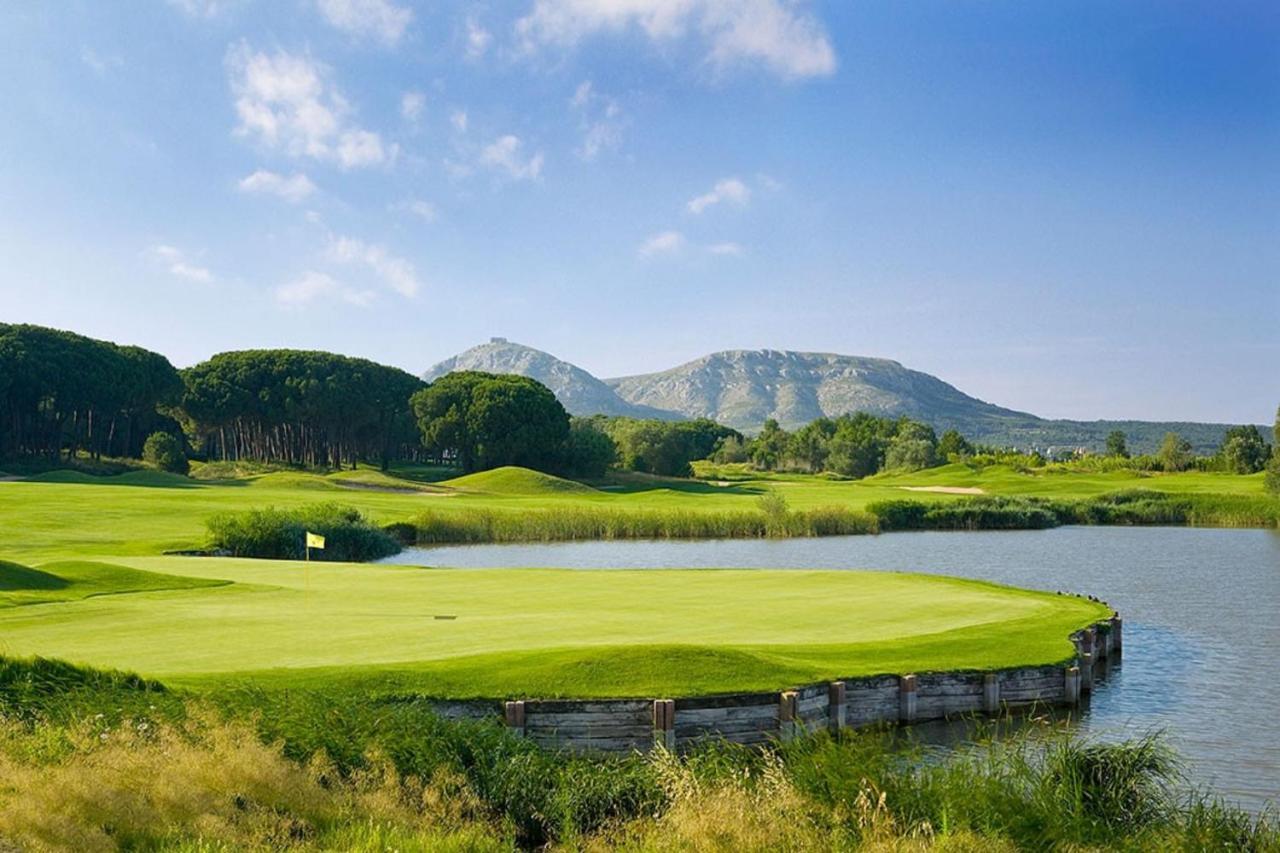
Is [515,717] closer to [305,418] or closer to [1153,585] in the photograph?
[1153,585]

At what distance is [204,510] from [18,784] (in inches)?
2128

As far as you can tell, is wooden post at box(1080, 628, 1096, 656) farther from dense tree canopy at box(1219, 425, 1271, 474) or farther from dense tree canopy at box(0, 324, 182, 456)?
dense tree canopy at box(1219, 425, 1271, 474)

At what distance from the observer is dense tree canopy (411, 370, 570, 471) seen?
12350 centimetres

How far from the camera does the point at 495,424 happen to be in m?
124

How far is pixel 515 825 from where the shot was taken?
1234 centimetres

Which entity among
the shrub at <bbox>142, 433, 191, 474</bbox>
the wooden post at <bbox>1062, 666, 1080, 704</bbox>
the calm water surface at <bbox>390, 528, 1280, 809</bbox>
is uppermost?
the shrub at <bbox>142, 433, 191, 474</bbox>

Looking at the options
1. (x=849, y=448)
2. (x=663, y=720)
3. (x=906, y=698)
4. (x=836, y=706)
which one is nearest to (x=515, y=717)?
(x=663, y=720)

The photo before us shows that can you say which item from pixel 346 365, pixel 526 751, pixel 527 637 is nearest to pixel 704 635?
pixel 527 637

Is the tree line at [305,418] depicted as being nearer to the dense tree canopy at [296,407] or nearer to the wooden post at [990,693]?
the dense tree canopy at [296,407]

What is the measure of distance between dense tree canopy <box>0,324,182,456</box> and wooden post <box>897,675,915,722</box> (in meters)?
99.4

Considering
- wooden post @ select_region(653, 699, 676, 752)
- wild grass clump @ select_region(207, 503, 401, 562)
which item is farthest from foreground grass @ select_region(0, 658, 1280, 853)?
wild grass clump @ select_region(207, 503, 401, 562)

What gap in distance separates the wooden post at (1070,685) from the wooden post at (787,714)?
7028mm

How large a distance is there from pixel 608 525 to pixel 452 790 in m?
52.3

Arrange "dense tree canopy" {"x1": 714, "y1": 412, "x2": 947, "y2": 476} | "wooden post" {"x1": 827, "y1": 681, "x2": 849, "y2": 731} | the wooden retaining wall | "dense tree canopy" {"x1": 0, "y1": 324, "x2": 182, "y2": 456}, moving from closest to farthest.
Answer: the wooden retaining wall, "wooden post" {"x1": 827, "y1": 681, "x2": 849, "y2": 731}, "dense tree canopy" {"x1": 0, "y1": 324, "x2": 182, "y2": 456}, "dense tree canopy" {"x1": 714, "y1": 412, "x2": 947, "y2": 476}
